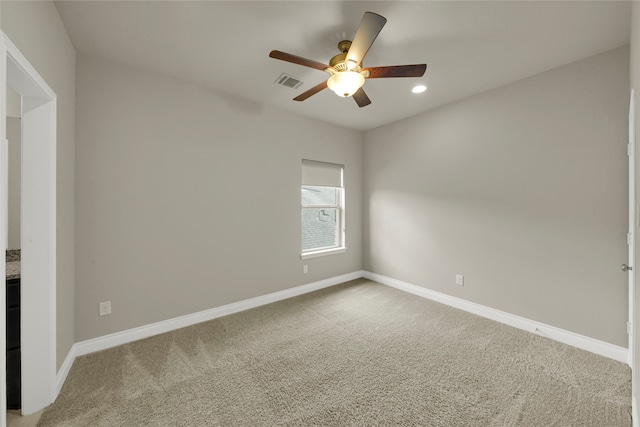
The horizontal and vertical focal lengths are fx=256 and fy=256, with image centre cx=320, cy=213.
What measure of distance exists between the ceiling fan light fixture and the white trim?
8.72 feet

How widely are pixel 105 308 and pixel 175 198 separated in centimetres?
119

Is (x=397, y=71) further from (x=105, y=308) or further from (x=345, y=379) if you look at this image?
(x=105, y=308)

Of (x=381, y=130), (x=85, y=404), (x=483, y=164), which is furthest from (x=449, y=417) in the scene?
(x=381, y=130)

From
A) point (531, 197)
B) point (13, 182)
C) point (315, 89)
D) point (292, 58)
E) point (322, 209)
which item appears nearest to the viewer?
point (292, 58)

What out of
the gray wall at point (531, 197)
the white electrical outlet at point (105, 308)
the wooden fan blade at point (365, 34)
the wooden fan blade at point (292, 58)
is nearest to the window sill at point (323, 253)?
the gray wall at point (531, 197)

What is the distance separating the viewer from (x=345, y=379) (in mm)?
1972

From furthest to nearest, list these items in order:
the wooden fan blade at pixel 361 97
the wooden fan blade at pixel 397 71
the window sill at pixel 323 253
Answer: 1. the window sill at pixel 323 253
2. the wooden fan blade at pixel 361 97
3. the wooden fan blade at pixel 397 71

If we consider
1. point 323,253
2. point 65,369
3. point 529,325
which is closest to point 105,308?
point 65,369

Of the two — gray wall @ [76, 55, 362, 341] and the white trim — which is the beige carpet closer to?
the white trim

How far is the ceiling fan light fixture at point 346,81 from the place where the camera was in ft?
6.42

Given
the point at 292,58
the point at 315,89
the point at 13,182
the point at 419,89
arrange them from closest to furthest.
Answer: the point at 292,58
the point at 13,182
the point at 315,89
the point at 419,89

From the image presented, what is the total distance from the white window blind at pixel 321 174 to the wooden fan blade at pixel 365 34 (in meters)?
2.11

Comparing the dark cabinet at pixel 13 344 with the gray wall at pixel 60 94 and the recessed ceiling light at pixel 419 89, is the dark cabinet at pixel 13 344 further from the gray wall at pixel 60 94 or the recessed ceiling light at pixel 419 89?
the recessed ceiling light at pixel 419 89

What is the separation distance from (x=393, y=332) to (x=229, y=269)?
200 cm
